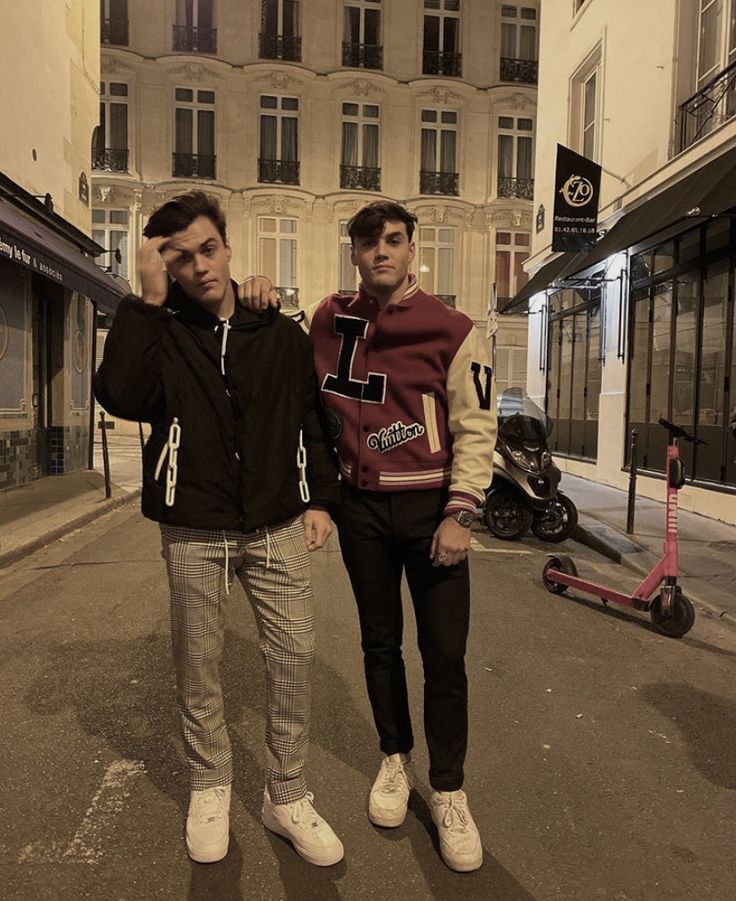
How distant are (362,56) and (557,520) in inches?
973

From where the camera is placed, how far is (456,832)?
232 cm

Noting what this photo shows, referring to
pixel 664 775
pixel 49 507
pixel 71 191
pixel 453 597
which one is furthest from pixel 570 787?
pixel 71 191

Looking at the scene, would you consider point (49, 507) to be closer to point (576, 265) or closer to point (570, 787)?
point (570, 787)

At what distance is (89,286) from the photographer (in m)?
10.0

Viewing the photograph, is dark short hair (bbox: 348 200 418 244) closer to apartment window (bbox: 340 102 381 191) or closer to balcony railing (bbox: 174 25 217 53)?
apartment window (bbox: 340 102 381 191)

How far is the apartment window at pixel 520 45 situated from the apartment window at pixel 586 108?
531 inches

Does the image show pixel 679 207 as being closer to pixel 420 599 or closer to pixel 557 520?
pixel 557 520

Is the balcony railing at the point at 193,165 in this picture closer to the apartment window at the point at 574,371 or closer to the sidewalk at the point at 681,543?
the apartment window at the point at 574,371

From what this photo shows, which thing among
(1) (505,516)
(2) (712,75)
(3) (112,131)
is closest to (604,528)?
(1) (505,516)

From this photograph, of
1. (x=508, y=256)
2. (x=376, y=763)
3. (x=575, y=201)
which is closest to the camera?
(x=376, y=763)

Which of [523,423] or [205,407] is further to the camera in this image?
[523,423]

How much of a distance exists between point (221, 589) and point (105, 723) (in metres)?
1.48

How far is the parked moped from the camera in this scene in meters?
7.47

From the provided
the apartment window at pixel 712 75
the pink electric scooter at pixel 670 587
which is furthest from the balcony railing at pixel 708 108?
the pink electric scooter at pixel 670 587
